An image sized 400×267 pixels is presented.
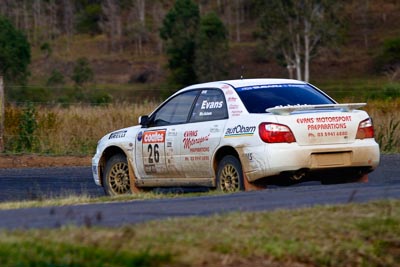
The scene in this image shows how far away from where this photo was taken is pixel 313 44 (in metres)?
56.4

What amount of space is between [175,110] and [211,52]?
4154 centimetres

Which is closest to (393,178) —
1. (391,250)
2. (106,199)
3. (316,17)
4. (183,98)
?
(183,98)

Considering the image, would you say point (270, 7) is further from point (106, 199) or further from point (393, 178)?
point (106, 199)

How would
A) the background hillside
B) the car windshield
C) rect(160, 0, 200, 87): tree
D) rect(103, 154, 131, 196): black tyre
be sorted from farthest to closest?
the background hillside, rect(160, 0, 200, 87): tree, rect(103, 154, 131, 196): black tyre, the car windshield

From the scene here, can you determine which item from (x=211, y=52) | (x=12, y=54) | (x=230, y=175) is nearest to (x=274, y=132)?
(x=230, y=175)

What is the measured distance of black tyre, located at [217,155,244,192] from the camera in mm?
12000

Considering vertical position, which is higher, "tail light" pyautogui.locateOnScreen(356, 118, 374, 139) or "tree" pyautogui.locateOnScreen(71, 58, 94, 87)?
"tree" pyautogui.locateOnScreen(71, 58, 94, 87)

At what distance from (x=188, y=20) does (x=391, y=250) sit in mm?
53748

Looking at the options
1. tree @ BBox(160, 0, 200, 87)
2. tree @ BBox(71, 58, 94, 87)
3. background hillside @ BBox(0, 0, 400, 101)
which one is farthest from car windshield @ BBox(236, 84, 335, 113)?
background hillside @ BBox(0, 0, 400, 101)

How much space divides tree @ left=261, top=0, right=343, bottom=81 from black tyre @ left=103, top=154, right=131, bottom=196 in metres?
40.8

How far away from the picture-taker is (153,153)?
43.5 ft

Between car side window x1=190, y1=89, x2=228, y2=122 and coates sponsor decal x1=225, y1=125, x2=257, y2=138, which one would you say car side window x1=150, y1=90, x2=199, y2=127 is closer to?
car side window x1=190, y1=89, x2=228, y2=122

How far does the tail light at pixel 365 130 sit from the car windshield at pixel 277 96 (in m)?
0.62

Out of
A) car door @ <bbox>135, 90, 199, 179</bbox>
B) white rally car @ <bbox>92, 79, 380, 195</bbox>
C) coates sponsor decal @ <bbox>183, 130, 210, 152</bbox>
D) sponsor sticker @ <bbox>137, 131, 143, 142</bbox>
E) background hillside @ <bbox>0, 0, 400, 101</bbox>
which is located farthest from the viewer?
background hillside @ <bbox>0, 0, 400, 101</bbox>
